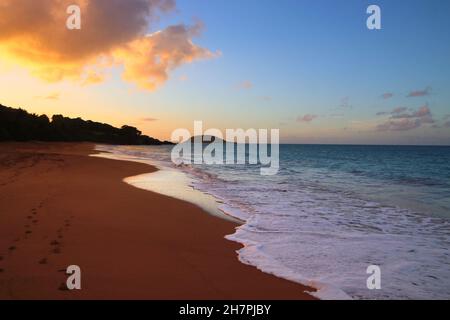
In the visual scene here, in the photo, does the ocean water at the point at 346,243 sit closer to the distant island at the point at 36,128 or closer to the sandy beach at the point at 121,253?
the sandy beach at the point at 121,253

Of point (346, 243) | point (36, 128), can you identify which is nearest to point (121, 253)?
point (346, 243)

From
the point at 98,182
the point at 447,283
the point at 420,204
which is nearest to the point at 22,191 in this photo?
the point at 98,182

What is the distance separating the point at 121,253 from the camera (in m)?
6.29

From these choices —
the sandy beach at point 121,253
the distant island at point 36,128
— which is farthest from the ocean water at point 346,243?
the distant island at point 36,128

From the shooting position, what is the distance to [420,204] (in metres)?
14.9

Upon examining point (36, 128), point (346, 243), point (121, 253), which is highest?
point (36, 128)

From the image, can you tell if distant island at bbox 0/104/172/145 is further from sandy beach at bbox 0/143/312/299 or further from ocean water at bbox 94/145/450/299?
ocean water at bbox 94/145/450/299

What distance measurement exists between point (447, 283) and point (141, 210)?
772 centimetres

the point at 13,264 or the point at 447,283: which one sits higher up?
the point at 13,264

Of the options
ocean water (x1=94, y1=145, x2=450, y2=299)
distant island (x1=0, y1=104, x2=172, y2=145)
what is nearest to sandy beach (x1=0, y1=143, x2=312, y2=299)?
ocean water (x1=94, y1=145, x2=450, y2=299)

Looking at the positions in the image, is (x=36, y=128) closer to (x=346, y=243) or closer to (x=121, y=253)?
(x=121, y=253)

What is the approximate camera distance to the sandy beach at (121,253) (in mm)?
4824

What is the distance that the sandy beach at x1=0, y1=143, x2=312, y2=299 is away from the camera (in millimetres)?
4824
